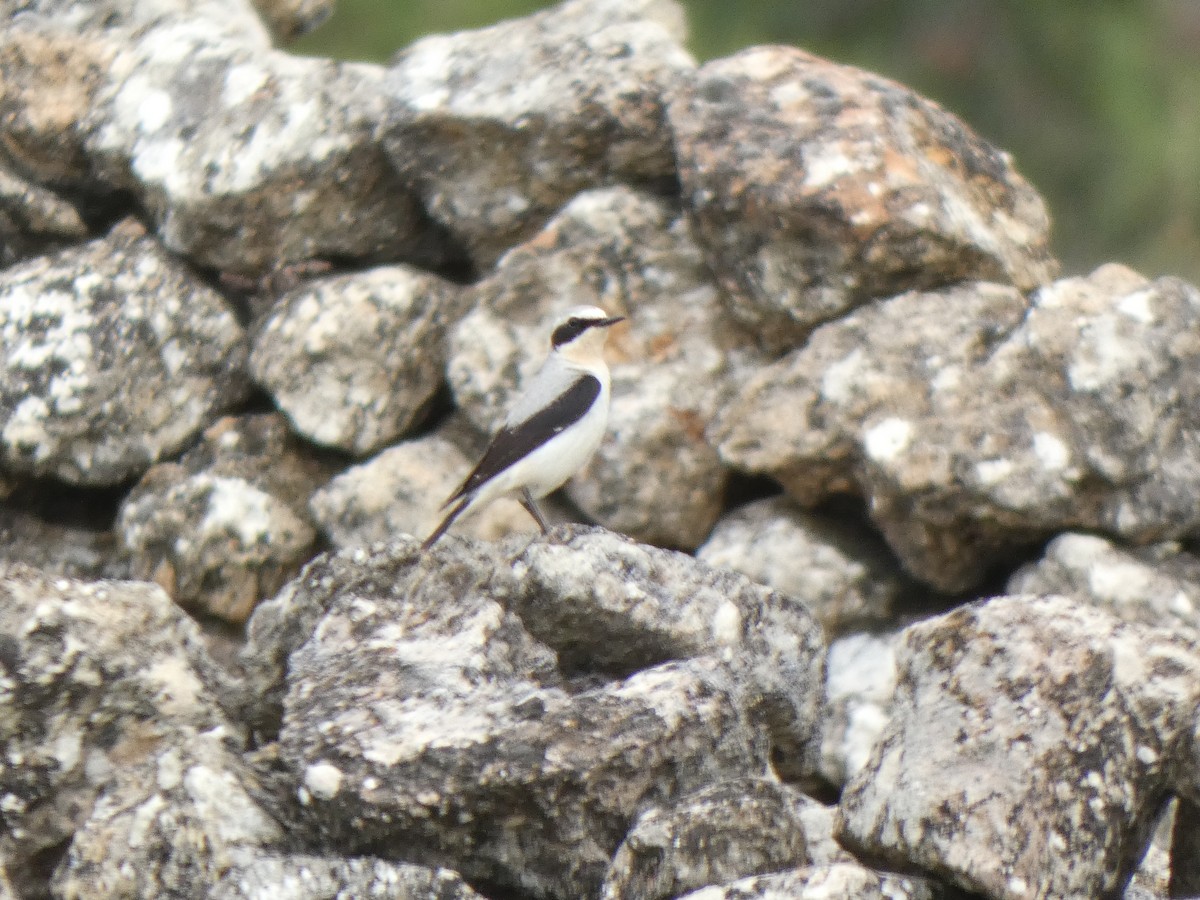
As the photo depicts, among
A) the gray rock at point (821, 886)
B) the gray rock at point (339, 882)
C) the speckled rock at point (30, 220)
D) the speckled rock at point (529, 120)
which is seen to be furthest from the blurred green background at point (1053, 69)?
the gray rock at point (821, 886)

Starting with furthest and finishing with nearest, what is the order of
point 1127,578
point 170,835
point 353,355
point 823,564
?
point 353,355 < point 823,564 < point 1127,578 < point 170,835

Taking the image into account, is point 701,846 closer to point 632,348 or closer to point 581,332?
point 581,332

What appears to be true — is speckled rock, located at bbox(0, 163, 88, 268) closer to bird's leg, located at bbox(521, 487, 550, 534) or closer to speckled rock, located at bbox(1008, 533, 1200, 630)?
bird's leg, located at bbox(521, 487, 550, 534)

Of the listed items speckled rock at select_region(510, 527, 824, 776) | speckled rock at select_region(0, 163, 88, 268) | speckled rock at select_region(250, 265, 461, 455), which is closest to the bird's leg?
speckled rock at select_region(250, 265, 461, 455)

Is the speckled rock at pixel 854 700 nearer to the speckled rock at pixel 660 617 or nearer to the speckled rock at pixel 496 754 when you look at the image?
the speckled rock at pixel 660 617

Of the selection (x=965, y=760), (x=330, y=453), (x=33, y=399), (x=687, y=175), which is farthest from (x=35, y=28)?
(x=965, y=760)

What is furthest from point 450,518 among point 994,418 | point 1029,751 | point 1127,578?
point 1029,751
